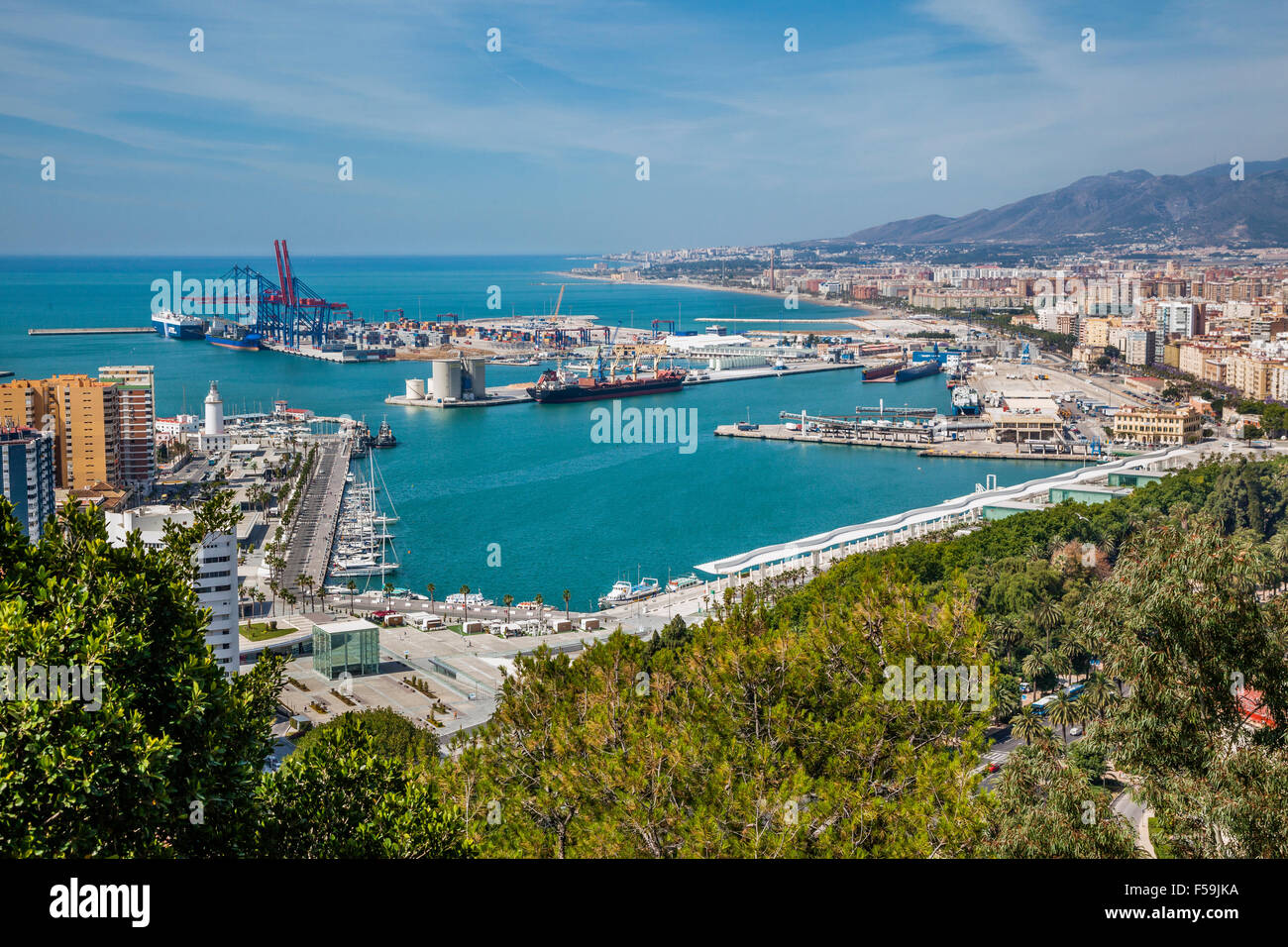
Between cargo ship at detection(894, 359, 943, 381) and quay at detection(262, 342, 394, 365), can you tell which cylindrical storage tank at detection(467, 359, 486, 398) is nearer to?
quay at detection(262, 342, 394, 365)

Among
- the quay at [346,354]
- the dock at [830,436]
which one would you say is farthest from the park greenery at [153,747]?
the quay at [346,354]

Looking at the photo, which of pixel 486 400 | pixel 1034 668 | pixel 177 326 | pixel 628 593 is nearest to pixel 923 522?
pixel 628 593

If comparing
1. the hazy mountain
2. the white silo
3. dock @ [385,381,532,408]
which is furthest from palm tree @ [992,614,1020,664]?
the hazy mountain

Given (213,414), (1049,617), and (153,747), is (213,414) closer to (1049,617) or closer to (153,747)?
(1049,617)

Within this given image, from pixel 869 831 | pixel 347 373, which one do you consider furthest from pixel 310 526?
pixel 347 373
